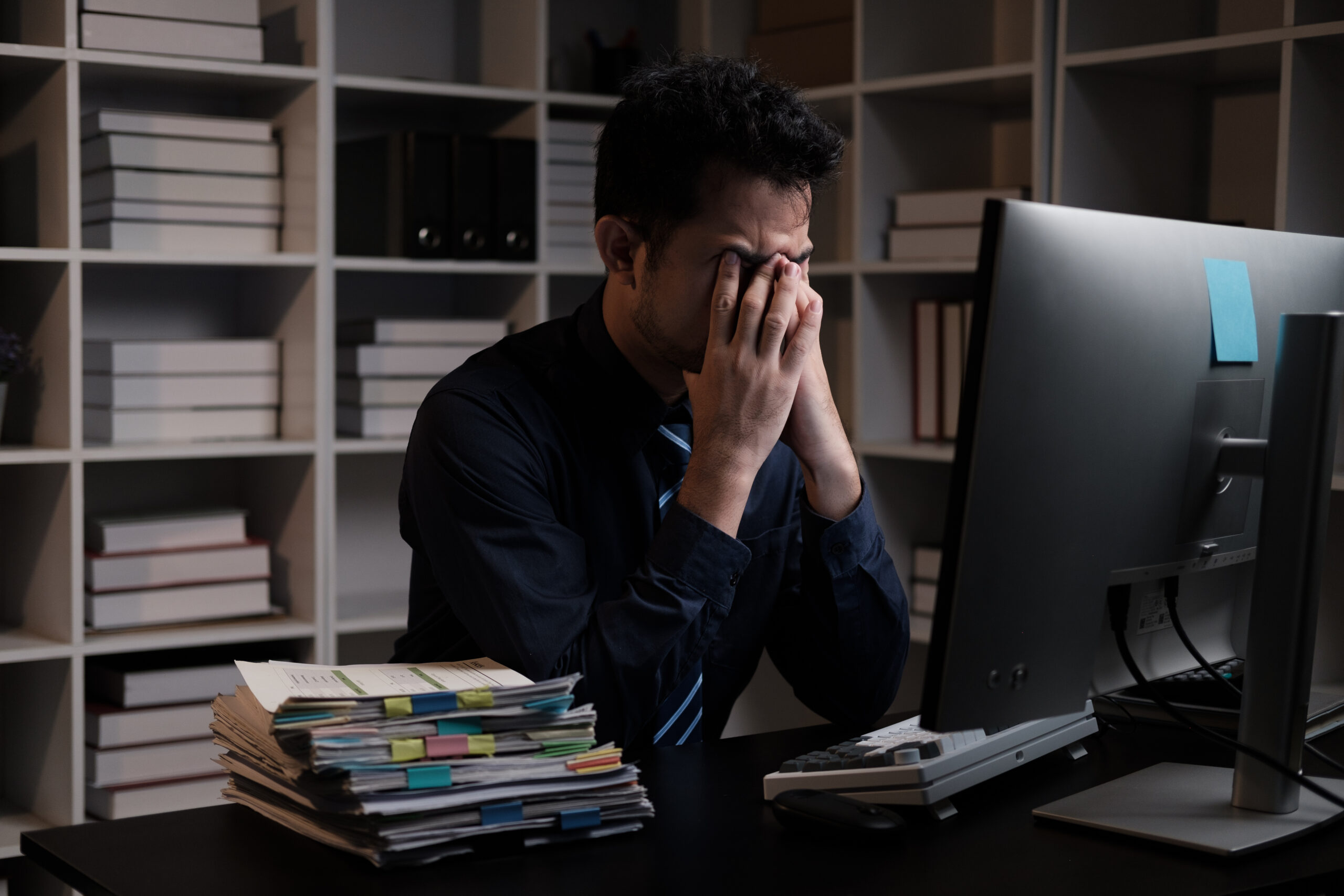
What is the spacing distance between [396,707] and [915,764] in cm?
42

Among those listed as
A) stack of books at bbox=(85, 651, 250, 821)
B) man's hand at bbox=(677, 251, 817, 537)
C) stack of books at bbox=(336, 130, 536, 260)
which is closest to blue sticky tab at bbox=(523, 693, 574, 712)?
man's hand at bbox=(677, 251, 817, 537)

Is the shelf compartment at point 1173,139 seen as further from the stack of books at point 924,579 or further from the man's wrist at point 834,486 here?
the man's wrist at point 834,486

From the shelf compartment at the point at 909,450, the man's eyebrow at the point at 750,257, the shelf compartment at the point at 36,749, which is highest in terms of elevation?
the man's eyebrow at the point at 750,257

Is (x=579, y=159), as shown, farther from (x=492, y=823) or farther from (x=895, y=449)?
(x=492, y=823)

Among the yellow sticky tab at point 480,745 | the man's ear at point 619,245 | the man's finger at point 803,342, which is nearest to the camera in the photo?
the yellow sticky tab at point 480,745

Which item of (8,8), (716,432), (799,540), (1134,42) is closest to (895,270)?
(1134,42)

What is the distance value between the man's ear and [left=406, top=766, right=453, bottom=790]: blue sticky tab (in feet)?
2.24

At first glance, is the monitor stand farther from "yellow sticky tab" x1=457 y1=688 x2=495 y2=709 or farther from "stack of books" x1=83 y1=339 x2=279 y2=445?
"stack of books" x1=83 y1=339 x2=279 y2=445

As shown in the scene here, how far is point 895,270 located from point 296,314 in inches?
47.1

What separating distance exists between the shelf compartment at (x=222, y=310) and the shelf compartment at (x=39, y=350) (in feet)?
0.50

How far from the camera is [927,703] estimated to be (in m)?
0.91

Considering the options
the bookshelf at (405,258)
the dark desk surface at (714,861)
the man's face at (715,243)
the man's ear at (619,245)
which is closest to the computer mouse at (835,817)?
the dark desk surface at (714,861)

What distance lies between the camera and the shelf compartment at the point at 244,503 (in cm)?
259

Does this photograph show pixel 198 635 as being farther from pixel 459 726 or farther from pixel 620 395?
pixel 459 726
